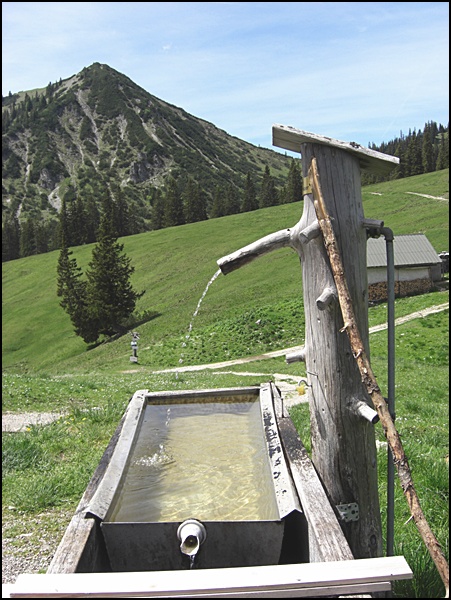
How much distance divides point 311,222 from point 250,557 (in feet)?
8.14

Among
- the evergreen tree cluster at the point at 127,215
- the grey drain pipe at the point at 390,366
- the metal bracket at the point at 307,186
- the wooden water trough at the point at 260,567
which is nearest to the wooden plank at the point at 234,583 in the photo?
the wooden water trough at the point at 260,567

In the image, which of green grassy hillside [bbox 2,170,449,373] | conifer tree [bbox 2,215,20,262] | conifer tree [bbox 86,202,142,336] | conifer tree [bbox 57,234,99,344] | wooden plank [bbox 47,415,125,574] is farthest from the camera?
conifer tree [bbox 2,215,20,262]

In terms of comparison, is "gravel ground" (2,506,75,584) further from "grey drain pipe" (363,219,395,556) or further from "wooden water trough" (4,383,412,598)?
"grey drain pipe" (363,219,395,556)

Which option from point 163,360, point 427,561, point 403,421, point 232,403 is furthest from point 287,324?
point 427,561

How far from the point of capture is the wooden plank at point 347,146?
12.3 feet

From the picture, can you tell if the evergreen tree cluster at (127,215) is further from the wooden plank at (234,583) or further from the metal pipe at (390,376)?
the wooden plank at (234,583)

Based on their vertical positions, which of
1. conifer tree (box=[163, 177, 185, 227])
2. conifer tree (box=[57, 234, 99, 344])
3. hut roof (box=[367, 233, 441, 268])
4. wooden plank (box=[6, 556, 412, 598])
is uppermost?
conifer tree (box=[163, 177, 185, 227])

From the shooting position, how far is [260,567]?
8.45 feet

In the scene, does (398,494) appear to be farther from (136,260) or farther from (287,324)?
(136,260)

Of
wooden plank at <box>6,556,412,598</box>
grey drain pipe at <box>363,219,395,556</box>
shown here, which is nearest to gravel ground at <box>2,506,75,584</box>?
wooden plank at <box>6,556,412,598</box>

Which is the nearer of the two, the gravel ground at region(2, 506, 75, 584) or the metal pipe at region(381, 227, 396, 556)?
the metal pipe at region(381, 227, 396, 556)

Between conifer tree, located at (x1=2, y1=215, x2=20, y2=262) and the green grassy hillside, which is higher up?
conifer tree, located at (x1=2, y1=215, x2=20, y2=262)

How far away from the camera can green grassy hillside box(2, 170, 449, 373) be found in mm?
34844

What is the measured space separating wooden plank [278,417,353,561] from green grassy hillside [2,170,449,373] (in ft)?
83.9
